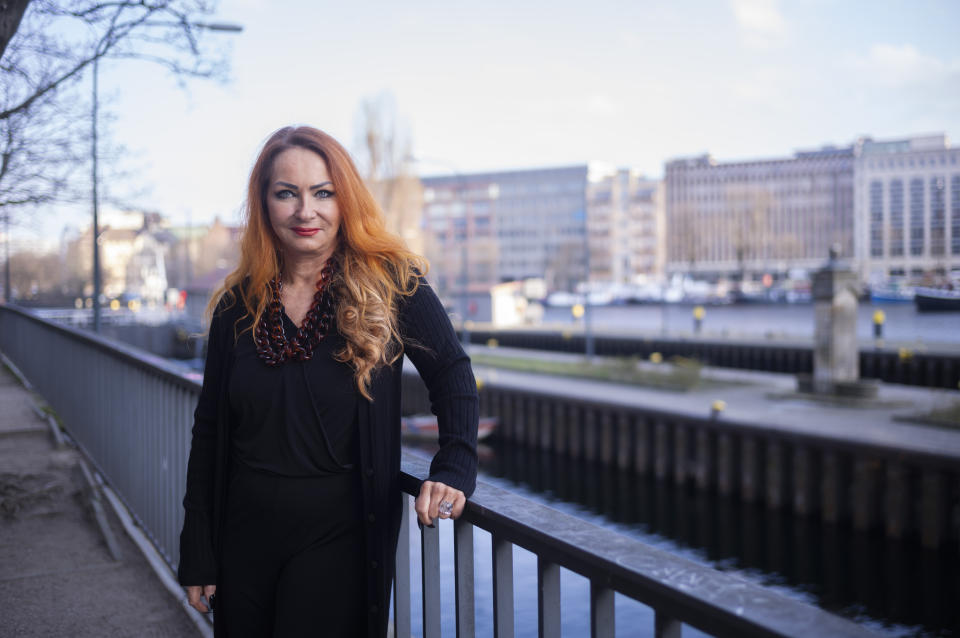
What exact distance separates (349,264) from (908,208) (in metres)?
162

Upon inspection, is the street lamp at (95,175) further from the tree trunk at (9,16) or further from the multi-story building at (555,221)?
the multi-story building at (555,221)

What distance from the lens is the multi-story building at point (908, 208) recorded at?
5453 inches

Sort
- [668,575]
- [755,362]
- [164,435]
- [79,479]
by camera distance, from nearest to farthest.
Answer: [668,575]
[164,435]
[79,479]
[755,362]

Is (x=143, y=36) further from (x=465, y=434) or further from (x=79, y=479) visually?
(x=465, y=434)

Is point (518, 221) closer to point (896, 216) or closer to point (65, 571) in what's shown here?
point (896, 216)

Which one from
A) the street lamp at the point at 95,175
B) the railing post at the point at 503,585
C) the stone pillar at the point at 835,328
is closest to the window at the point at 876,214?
the stone pillar at the point at 835,328

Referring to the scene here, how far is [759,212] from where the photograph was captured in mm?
156250

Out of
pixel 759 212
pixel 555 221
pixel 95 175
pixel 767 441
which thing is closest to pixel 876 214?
pixel 759 212

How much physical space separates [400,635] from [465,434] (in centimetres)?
101

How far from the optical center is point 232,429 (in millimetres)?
2643

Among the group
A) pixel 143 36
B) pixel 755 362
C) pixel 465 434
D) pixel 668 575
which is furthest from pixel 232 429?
pixel 755 362

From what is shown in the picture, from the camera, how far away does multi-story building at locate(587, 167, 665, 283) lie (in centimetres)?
15888

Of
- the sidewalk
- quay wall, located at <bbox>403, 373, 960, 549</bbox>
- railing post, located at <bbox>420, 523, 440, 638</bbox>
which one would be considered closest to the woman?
railing post, located at <bbox>420, 523, 440, 638</bbox>

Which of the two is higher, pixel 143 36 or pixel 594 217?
pixel 594 217
